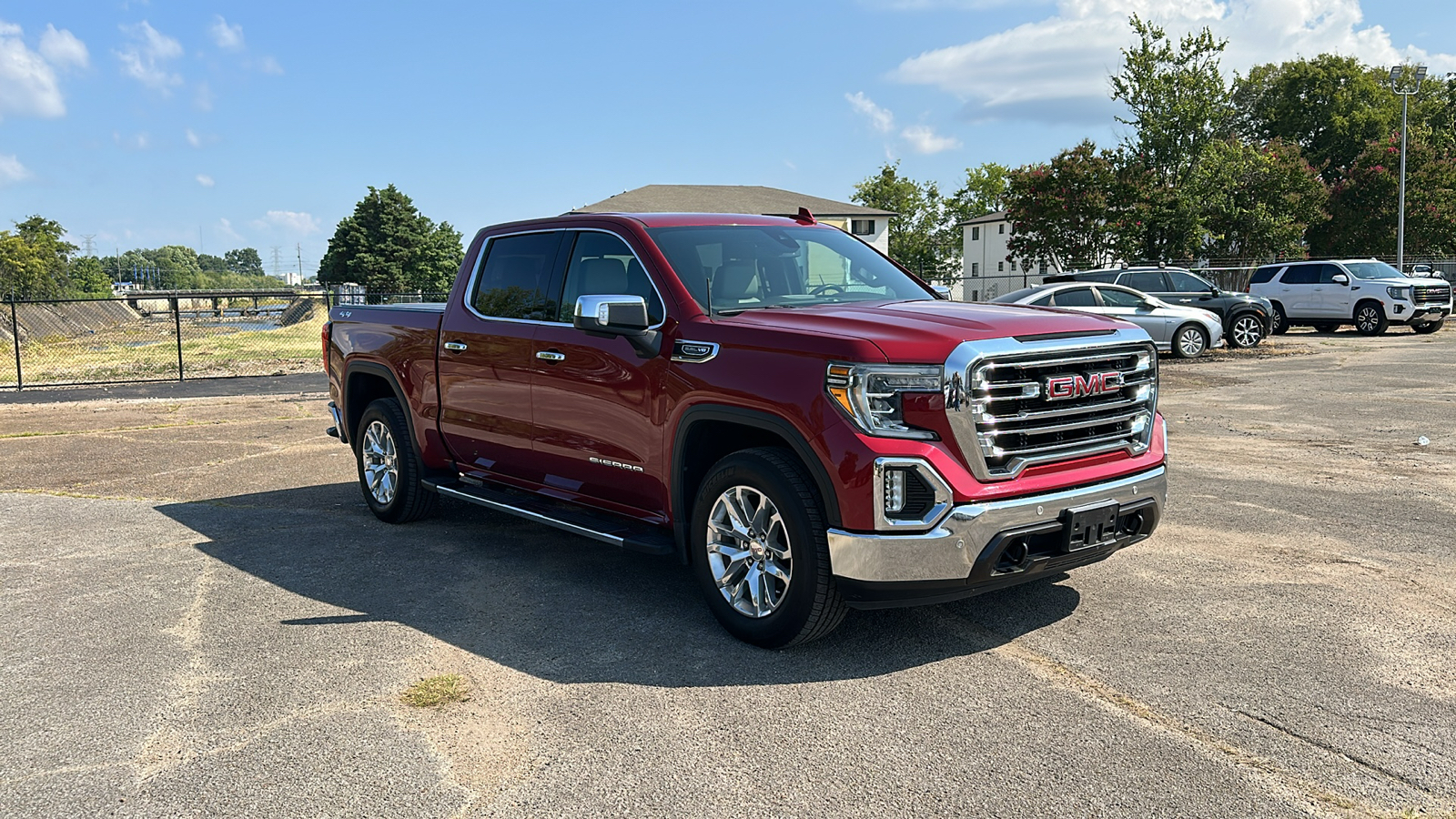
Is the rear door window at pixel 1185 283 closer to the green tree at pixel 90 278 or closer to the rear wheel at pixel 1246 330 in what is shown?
the rear wheel at pixel 1246 330

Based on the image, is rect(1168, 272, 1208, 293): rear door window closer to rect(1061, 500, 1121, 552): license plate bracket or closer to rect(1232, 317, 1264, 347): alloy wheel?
rect(1232, 317, 1264, 347): alloy wheel

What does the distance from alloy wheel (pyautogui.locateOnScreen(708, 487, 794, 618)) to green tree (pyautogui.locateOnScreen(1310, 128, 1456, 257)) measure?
161 feet

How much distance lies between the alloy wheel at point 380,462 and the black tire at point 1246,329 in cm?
2014

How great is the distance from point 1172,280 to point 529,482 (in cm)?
1969

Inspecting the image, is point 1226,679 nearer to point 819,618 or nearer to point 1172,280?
point 819,618

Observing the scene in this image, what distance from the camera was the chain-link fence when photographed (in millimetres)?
20875

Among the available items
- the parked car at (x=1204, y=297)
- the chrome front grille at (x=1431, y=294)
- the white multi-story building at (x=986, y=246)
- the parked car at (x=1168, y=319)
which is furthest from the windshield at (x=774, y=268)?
the white multi-story building at (x=986, y=246)

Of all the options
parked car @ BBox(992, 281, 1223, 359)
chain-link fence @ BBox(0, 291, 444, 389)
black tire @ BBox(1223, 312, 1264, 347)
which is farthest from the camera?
black tire @ BBox(1223, 312, 1264, 347)

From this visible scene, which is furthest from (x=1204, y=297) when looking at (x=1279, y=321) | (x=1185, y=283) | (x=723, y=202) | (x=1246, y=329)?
(x=723, y=202)

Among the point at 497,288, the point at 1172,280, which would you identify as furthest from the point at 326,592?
the point at 1172,280

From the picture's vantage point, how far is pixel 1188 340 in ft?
68.9

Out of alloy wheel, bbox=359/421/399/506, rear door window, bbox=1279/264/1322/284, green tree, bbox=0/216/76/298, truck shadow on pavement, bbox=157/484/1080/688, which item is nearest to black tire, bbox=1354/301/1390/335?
rear door window, bbox=1279/264/1322/284

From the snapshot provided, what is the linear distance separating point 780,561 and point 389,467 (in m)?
3.90

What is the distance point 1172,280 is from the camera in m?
22.7
